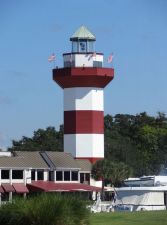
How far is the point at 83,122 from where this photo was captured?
74.6m

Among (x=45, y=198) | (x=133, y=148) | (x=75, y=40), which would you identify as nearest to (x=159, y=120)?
(x=133, y=148)

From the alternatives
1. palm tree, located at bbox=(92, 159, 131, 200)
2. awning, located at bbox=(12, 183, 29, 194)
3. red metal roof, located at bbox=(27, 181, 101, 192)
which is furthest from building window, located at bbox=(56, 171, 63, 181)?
awning, located at bbox=(12, 183, 29, 194)

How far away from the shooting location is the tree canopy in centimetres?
9562

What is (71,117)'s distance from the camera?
7531 centimetres

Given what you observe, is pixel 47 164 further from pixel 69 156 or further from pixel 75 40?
pixel 75 40

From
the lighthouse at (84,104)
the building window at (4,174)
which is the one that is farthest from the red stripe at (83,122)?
the building window at (4,174)

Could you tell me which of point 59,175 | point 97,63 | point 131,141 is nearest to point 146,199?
point 59,175

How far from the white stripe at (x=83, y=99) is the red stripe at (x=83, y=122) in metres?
0.49

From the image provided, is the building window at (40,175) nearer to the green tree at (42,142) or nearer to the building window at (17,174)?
the building window at (17,174)

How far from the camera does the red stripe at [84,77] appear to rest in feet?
247

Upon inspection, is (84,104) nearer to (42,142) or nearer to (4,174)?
(4,174)

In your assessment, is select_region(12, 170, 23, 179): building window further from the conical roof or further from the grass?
the grass

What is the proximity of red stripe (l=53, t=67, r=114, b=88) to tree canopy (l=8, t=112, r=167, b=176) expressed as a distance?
15734 millimetres

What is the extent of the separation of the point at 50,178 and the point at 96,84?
9963 mm
